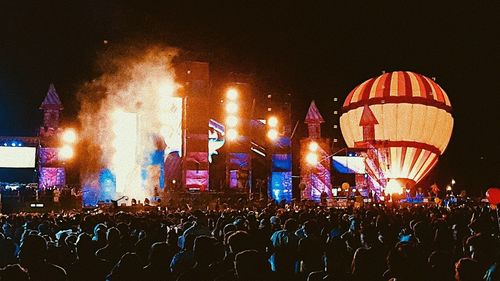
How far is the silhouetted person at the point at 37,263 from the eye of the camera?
231 inches

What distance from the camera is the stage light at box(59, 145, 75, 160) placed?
3959 cm

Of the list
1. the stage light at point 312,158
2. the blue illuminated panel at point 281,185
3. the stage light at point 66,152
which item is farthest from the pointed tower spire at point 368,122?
the stage light at point 66,152

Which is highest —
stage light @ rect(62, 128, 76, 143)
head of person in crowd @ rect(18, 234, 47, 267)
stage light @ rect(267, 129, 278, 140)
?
stage light @ rect(267, 129, 278, 140)

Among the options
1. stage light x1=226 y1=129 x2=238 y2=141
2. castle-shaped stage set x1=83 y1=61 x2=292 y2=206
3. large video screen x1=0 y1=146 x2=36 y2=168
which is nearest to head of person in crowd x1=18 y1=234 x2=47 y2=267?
castle-shaped stage set x1=83 y1=61 x2=292 y2=206

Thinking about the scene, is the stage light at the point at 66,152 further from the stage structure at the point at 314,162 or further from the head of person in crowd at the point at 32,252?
the head of person in crowd at the point at 32,252

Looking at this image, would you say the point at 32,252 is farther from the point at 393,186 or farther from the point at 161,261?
the point at 393,186

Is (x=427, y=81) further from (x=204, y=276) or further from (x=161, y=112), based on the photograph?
(x=204, y=276)

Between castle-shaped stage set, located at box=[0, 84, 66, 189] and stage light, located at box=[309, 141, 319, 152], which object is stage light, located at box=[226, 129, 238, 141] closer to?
stage light, located at box=[309, 141, 319, 152]

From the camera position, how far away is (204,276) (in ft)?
19.7

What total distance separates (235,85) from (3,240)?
117 ft

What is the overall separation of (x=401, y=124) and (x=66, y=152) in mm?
26959

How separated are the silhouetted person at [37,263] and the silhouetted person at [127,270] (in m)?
0.86

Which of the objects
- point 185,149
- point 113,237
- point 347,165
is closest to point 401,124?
point 347,165

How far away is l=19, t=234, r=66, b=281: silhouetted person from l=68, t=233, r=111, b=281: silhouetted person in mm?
626
